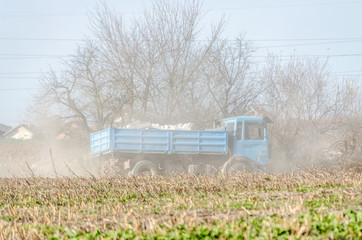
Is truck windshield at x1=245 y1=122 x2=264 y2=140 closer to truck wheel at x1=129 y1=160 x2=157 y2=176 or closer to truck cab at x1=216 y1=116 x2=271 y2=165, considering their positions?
truck cab at x1=216 y1=116 x2=271 y2=165

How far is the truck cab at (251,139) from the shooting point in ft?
64.1

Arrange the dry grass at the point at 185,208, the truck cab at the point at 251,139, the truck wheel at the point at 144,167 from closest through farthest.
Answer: the dry grass at the point at 185,208 < the truck wheel at the point at 144,167 < the truck cab at the point at 251,139

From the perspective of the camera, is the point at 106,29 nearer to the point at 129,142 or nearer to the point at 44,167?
the point at 44,167

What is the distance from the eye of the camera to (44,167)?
31.9 m

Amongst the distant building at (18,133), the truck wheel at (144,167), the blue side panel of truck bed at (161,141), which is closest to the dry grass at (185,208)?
the truck wheel at (144,167)

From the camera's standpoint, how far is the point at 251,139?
771 inches

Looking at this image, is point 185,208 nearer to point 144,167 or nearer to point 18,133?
point 144,167

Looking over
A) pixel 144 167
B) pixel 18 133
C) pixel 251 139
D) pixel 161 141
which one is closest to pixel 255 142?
pixel 251 139

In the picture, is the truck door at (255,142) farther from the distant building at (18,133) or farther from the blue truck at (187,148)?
the distant building at (18,133)

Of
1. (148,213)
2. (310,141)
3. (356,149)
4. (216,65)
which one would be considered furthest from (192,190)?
(216,65)

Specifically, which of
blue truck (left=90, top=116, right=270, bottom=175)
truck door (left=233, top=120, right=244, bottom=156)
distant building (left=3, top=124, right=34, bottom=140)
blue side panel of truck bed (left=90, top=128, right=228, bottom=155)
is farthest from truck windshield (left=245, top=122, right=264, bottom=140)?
distant building (left=3, top=124, right=34, bottom=140)

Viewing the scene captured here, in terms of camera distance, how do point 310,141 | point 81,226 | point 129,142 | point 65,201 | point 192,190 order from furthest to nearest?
point 310,141 < point 129,142 < point 192,190 < point 65,201 < point 81,226

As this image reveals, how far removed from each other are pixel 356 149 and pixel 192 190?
11166 millimetres

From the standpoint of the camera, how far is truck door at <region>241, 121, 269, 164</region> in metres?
19.5
